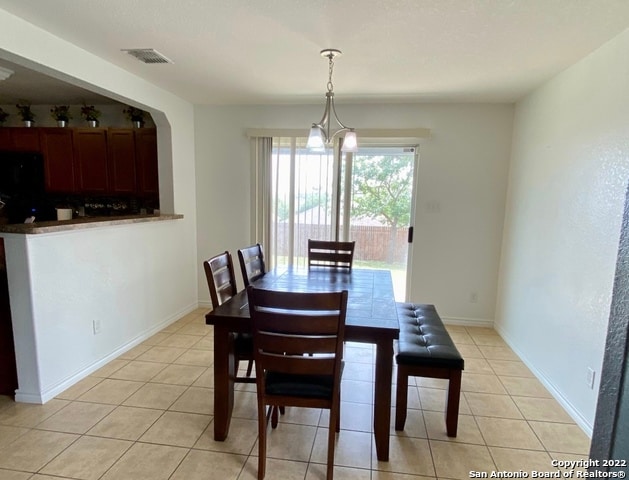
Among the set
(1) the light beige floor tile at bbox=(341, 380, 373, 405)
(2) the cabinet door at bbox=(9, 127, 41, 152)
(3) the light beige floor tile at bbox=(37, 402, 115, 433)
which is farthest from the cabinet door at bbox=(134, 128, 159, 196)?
(1) the light beige floor tile at bbox=(341, 380, 373, 405)

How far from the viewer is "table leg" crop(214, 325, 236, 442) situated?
1.93 metres

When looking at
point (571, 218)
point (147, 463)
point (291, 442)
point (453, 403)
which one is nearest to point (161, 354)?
point (147, 463)

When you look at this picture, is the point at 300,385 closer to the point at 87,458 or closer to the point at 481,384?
→ the point at 87,458

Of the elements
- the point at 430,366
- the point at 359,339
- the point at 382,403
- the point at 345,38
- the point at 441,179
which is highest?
the point at 345,38

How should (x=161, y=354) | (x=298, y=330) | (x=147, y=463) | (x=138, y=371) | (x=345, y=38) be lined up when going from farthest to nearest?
(x=161, y=354)
(x=138, y=371)
(x=345, y=38)
(x=147, y=463)
(x=298, y=330)

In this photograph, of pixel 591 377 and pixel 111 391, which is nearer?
pixel 591 377

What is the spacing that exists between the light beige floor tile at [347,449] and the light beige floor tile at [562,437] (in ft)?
3.43

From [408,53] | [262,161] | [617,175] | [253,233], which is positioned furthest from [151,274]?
[617,175]

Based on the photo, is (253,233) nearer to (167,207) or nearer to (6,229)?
(167,207)

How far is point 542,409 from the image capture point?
240 centimetres

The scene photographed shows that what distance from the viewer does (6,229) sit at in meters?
2.20

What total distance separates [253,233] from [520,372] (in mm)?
2965

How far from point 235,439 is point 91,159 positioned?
366cm

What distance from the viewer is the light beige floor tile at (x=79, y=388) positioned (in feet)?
7.99
